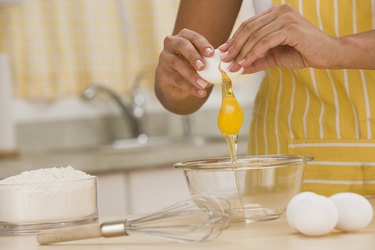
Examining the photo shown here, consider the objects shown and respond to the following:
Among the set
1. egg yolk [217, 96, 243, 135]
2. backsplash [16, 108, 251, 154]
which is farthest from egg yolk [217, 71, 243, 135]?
backsplash [16, 108, 251, 154]

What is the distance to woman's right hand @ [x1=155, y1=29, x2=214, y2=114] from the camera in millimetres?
1321

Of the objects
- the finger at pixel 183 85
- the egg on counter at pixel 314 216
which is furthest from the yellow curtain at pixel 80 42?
the egg on counter at pixel 314 216

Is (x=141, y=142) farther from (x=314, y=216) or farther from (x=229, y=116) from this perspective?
(x=314, y=216)

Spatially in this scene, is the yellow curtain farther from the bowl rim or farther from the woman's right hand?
the bowl rim

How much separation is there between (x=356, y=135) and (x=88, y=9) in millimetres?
1839

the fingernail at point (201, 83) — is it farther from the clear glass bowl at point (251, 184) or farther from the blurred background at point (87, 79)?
the blurred background at point (87, 79)

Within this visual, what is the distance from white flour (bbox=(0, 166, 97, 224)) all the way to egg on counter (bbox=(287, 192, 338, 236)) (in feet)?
1.17

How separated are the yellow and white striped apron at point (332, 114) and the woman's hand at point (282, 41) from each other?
0.63 ft

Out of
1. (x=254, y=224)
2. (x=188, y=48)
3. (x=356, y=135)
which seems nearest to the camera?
(x=254, y=224)

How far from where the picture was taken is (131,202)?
8.42ft

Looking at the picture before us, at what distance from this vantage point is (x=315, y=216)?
1029 mm

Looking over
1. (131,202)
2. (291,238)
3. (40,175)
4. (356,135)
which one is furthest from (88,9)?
(291,238)

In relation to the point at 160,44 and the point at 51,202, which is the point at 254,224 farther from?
the point at 160,44

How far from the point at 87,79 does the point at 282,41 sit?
194 centimetres
